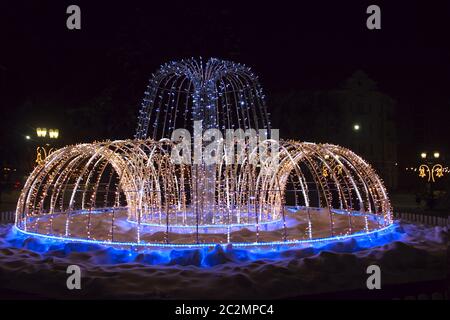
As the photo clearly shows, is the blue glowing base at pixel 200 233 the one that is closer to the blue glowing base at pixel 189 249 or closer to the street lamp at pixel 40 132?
the blue glowing base at pixel 189 249

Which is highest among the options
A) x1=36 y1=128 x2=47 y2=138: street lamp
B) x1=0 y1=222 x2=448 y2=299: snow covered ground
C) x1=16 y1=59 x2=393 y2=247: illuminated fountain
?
x1=36 y1=128 x2=47 y2=138: street lamp

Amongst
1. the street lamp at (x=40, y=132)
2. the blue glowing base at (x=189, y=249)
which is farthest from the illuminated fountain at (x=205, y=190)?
the street lamp at (x=40, y=132)

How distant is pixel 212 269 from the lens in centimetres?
830

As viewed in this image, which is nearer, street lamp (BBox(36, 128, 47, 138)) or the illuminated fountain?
the illuminated fountain

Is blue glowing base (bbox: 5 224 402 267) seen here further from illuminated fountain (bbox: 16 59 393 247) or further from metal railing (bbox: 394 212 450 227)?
metal railing (bbox: 394 212 450 227)

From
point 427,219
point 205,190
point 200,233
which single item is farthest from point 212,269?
point 427,219

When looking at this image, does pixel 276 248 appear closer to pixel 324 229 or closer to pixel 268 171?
pixel 324 229

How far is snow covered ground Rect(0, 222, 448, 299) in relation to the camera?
7246mm

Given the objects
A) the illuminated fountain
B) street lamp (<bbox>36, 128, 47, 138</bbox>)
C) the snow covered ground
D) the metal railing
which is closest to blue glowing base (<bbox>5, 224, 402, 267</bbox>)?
the snow covered ground

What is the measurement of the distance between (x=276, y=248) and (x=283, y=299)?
257 cm

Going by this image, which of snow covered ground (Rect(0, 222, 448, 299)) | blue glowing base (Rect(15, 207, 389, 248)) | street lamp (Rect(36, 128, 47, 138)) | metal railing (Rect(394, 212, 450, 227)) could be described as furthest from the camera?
street lamp (Rect(36, 128, 47, 138))

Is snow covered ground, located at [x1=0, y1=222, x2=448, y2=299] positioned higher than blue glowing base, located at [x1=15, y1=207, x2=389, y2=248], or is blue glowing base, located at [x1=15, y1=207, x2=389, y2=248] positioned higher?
blue glowing base, located at [x1=15, y1=207, x2=389, y2=248]

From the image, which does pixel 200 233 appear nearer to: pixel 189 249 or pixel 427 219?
pixel 189 249

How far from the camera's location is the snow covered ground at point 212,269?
23.8 feet
